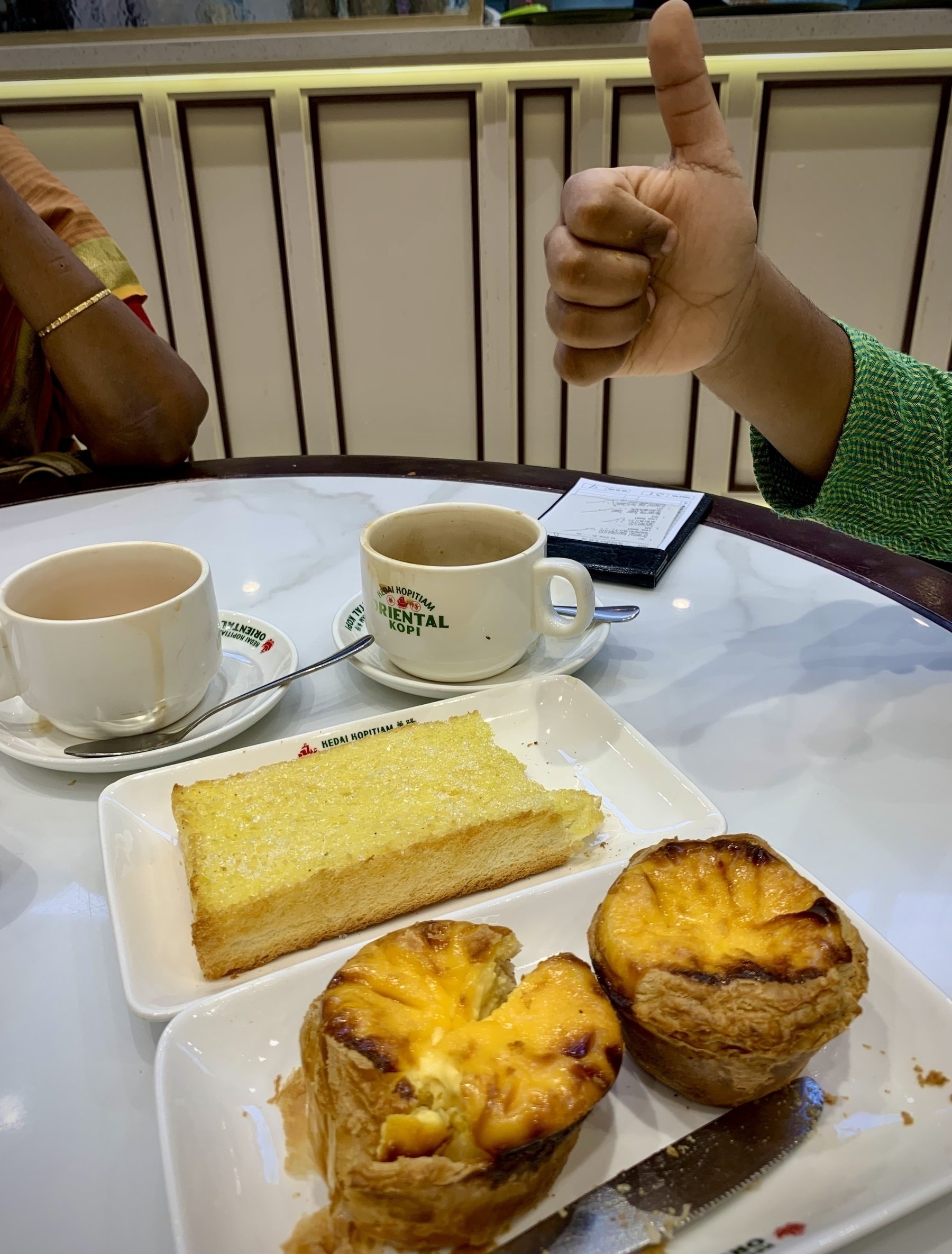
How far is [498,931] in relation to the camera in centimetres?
47

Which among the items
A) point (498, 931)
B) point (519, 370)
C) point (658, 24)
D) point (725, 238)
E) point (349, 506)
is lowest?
point (519, 370)

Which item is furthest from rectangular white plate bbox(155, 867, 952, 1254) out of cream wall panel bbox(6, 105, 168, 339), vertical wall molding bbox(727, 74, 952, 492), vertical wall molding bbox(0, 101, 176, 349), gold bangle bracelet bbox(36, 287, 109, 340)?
vertical wall molding bbox(0, 101, 176, 349)

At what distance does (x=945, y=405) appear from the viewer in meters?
1.08

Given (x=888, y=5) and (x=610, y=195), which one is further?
(x=888, y=5)

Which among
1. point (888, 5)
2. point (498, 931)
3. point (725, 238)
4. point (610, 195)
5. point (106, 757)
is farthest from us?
point (888, 5)

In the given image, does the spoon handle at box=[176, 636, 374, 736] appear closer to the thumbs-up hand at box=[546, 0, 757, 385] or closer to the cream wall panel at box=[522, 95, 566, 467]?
the thumbs-up hand at box=[546, 0, 757, 385]

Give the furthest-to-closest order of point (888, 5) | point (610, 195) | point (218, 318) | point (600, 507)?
point (218, 318) → point (888, 5) → point (600, 507) → point (610, 195)

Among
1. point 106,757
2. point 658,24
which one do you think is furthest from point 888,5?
point 106,757

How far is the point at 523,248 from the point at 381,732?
258cm

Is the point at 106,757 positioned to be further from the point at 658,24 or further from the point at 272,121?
the point at 272,121

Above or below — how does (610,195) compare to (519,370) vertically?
above

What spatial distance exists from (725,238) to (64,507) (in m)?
0.95

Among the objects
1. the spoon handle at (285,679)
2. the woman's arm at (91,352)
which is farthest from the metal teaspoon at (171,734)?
the woman's arm at (91,352)

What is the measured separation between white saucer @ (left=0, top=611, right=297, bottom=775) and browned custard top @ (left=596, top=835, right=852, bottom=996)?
1.32 ft
